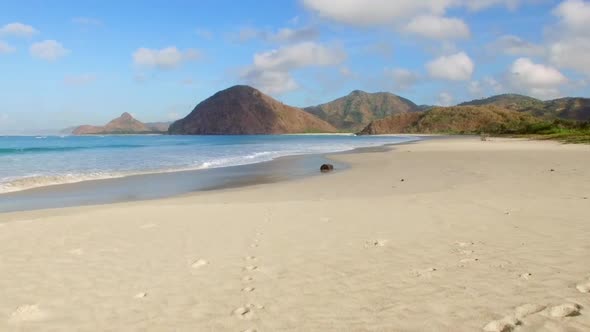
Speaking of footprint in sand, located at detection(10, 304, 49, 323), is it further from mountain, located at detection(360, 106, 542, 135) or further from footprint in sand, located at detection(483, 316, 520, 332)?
mountain, located at detection(360, 106, 542, 135)

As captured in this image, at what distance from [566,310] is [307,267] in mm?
2942

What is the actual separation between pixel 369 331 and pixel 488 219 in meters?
5.42

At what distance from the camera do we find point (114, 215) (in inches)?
396

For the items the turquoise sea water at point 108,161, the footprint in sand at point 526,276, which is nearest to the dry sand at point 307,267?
the footprint in sand at point 526,276

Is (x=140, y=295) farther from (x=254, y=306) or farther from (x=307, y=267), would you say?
(x=307, y=267)

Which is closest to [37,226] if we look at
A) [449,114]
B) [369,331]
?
[369,331]

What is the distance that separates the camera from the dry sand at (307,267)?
4074 mm

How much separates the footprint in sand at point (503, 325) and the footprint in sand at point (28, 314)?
4.34 m

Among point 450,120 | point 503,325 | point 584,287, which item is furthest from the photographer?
point 450,120

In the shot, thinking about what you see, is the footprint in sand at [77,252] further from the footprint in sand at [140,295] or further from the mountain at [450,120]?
the mountain at [450,120]

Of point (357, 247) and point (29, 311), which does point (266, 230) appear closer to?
point (357, 247)

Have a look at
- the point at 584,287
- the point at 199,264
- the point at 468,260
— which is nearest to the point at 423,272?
the point at 468,260

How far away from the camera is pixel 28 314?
4.36m

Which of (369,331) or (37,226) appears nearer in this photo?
(369,331)
